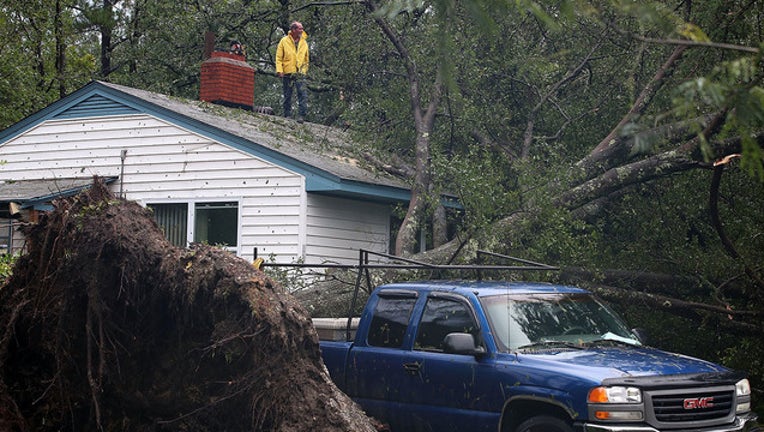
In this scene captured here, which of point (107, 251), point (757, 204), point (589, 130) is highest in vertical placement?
point (589, 130)

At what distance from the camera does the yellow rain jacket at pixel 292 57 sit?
19.4 meters

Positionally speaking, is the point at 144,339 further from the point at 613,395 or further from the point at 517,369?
the point at 613,395

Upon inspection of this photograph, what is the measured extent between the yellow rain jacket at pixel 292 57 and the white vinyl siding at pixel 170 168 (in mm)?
4069

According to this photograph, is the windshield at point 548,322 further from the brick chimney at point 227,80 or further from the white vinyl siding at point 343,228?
the brick chimney at point 227,80

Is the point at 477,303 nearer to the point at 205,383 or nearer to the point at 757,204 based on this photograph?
the point at 205,383

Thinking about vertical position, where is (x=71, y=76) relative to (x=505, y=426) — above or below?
above

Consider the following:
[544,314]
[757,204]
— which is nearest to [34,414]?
[544,314]

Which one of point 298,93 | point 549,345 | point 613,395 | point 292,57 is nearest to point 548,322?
point 549,345

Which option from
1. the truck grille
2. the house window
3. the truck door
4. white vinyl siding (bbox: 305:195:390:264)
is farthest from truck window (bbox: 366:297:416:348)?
the house window

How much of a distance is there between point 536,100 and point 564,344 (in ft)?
27.5

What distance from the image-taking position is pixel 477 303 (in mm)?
7684

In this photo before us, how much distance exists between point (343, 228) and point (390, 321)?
755 centimetres

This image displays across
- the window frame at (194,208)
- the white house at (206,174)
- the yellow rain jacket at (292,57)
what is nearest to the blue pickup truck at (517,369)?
the white house at (206,174)

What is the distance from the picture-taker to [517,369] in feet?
23.1
